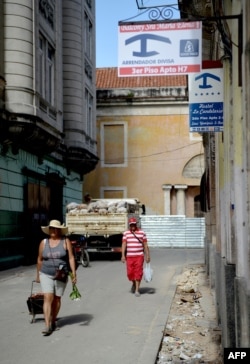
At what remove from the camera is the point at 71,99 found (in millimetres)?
26781

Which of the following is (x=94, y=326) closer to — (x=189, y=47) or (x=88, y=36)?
(x=189, y=47)

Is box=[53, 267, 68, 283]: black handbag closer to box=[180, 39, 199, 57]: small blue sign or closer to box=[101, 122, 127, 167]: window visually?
box=[180, 39, 199, 57]: small blue sign

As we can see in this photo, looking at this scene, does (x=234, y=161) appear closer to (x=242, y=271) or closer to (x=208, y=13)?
(x=242, y=271)

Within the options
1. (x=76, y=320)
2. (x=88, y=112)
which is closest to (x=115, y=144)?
(x=88, y=112)

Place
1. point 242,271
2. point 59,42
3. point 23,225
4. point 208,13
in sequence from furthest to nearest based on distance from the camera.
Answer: point 59,42
point 23,225
point 208,13
point 242,271

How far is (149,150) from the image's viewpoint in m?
38.1

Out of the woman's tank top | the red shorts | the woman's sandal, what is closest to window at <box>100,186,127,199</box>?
the red shorts

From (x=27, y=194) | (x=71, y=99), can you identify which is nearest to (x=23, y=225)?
(x=27, y=194)

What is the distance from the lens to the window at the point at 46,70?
2180 centimetres

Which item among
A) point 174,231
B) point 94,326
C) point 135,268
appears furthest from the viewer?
Result: point 174,231

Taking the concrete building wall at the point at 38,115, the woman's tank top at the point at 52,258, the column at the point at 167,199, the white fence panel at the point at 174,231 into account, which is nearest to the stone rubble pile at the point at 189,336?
the woman's tank top at the point at 52,258

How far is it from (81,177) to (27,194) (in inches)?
418

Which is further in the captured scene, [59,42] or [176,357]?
[59,42]

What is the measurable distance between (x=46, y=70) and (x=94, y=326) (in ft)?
52.2
